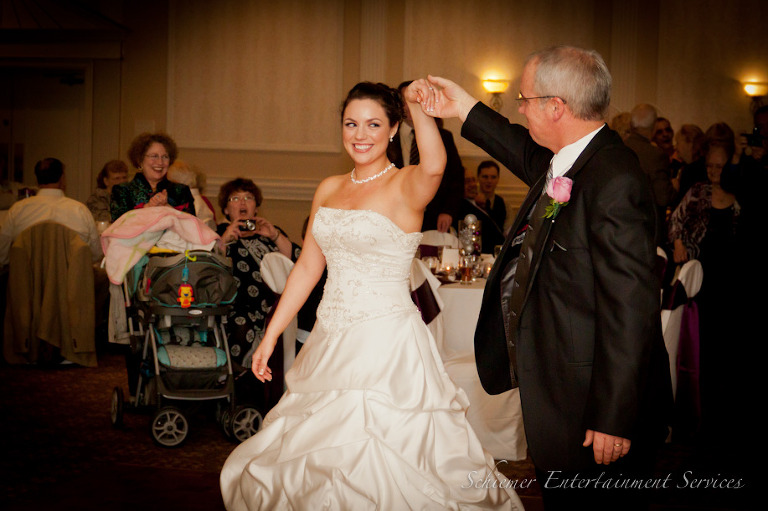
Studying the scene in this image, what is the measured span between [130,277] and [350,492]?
248 cm

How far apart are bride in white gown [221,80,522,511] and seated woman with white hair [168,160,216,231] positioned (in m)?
3.61

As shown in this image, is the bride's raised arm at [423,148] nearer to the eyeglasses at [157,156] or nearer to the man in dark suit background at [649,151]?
the eyeglasses at [157,156]

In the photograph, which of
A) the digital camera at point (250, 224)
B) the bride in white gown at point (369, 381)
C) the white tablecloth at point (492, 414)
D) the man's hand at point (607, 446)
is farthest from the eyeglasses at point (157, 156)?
the man's hand at point (607, 446)

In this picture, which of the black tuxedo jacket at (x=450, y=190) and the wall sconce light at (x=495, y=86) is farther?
the wall sconce light at (x=495, y=86)

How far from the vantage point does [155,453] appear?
165 inches

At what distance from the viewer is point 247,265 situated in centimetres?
495

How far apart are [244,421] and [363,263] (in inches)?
71.5

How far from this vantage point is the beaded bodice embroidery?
9.12 feet

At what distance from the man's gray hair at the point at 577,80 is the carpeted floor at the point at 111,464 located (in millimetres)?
1936

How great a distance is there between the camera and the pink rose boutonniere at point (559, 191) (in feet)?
6.51

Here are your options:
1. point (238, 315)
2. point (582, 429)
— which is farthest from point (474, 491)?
point (238, 315)

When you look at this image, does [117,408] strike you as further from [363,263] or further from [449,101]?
[449,101]

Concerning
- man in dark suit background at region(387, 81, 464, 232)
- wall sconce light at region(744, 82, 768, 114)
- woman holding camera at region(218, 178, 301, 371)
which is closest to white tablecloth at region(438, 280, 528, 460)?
woman holding camera at region(218, 178, 301, 371)

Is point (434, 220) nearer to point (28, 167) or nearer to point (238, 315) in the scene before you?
point (238, 315)
